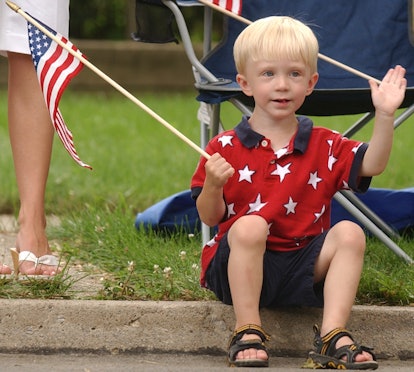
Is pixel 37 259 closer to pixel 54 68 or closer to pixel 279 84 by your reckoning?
pixel 54 68

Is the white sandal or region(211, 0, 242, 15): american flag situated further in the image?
region(211, 0, 242, 15): american flag

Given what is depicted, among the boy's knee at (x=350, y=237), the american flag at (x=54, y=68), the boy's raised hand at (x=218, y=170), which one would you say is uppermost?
the american flag at (x=54, y=68)

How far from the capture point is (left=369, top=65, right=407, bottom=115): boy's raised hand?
3.32 meters

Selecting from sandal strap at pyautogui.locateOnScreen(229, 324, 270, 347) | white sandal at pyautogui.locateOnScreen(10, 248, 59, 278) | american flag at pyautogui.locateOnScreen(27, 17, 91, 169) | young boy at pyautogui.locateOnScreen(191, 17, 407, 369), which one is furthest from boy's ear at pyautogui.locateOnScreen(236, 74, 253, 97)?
white sandal at pyautogui.locateOnScreen(10, 248, 59, 278)

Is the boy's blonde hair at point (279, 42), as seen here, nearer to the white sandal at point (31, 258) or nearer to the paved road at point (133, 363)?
the paved road at point (133, 363)

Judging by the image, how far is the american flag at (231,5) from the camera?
14.5 feet

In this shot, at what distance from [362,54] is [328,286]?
5.50ft

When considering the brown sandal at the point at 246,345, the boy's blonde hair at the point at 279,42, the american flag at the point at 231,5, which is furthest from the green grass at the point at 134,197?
the american flag at the point at 231,5

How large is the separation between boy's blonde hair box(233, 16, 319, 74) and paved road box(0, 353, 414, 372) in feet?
3.04

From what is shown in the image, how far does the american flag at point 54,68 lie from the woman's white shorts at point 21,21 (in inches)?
6.6

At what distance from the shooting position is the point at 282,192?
348cm

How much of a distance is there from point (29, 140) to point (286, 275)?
120cm

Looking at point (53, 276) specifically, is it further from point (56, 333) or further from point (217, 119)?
point (217, 119)

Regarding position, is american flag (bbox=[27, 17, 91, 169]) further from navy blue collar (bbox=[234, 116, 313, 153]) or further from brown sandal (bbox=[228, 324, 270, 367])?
brown sandal (bbox=[228, 324, 270, 367])
